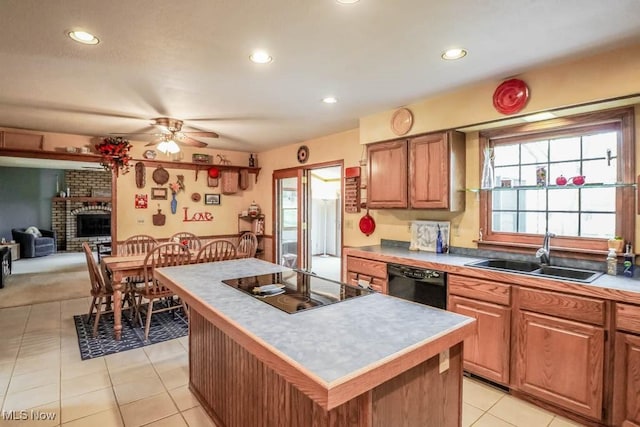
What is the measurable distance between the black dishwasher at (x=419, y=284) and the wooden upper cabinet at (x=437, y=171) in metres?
0.66

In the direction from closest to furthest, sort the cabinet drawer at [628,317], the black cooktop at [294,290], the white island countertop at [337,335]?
the white island countertop at [337,335] → the black cooktop at [294,290] → the cabinet drawer at [628,317]

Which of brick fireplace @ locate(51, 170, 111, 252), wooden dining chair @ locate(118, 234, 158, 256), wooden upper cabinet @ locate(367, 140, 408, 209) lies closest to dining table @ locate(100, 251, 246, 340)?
wooden dining chair @ locate(118, 234, 158, 256)

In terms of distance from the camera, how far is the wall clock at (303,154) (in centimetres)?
525

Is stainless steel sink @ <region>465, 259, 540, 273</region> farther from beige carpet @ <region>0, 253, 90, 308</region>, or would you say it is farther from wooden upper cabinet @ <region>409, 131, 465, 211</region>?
beige carpet @ <region>0, 253, 90, 308</region>

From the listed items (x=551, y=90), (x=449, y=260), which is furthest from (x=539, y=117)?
(x=449, y=260)

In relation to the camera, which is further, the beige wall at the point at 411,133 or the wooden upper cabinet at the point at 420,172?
the wooden upper cabinet at the point at 420,172

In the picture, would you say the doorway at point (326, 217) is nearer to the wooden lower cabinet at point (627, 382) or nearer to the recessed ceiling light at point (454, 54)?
the recessed ceiling light at point (454, 54)

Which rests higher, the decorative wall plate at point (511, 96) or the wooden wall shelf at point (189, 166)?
the decorative wall plate at point (511, 96)

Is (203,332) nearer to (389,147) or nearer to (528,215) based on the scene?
(389,147)

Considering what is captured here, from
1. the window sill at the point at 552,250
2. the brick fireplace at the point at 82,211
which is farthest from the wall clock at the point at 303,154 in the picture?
the brick fireplace at the point at 82,211

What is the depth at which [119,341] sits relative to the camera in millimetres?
3336

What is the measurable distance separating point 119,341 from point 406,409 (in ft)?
10.4

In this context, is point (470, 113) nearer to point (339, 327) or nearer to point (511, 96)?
point (511, 96)

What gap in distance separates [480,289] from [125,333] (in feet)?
11.5
